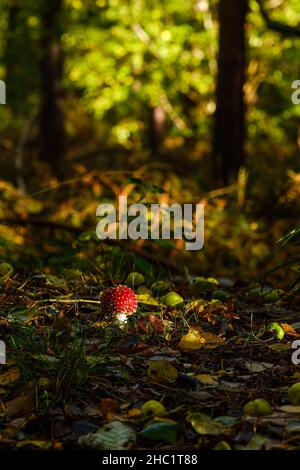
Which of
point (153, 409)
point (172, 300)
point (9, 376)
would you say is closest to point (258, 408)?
point (153, 409)

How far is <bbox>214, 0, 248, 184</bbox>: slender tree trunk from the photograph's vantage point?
8.83 m

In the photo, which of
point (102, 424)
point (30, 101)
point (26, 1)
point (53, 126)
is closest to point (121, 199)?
point (102, 424)

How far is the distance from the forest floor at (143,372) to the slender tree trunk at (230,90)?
16.3 ft

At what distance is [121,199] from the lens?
5.62 m

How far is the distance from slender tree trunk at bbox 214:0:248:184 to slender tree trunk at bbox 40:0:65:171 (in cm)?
546

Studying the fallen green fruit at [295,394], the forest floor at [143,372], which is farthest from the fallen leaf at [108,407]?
the fallen green fruit at [295,394]

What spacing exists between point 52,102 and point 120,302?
1204 cm

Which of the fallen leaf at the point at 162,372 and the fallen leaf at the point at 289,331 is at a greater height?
the fallen leaf at the point at 289,331

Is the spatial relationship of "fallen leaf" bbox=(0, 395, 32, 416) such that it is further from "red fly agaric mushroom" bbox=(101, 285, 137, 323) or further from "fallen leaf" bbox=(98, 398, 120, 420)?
"red fly agaric mushroom" bbox=(101, 285, 137, 323)

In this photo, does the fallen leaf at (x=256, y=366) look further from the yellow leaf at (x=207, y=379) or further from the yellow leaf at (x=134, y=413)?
the yellow leaf at (x=134, y=413)

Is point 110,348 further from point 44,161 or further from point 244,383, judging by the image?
point 44,161

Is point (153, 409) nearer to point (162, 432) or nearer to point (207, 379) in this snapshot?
point (162, 432)

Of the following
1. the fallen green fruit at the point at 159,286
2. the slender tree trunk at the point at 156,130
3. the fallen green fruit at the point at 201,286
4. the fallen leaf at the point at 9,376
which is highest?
the slender tree trunk at the point at 156,130

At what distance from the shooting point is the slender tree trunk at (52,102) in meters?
14.5
